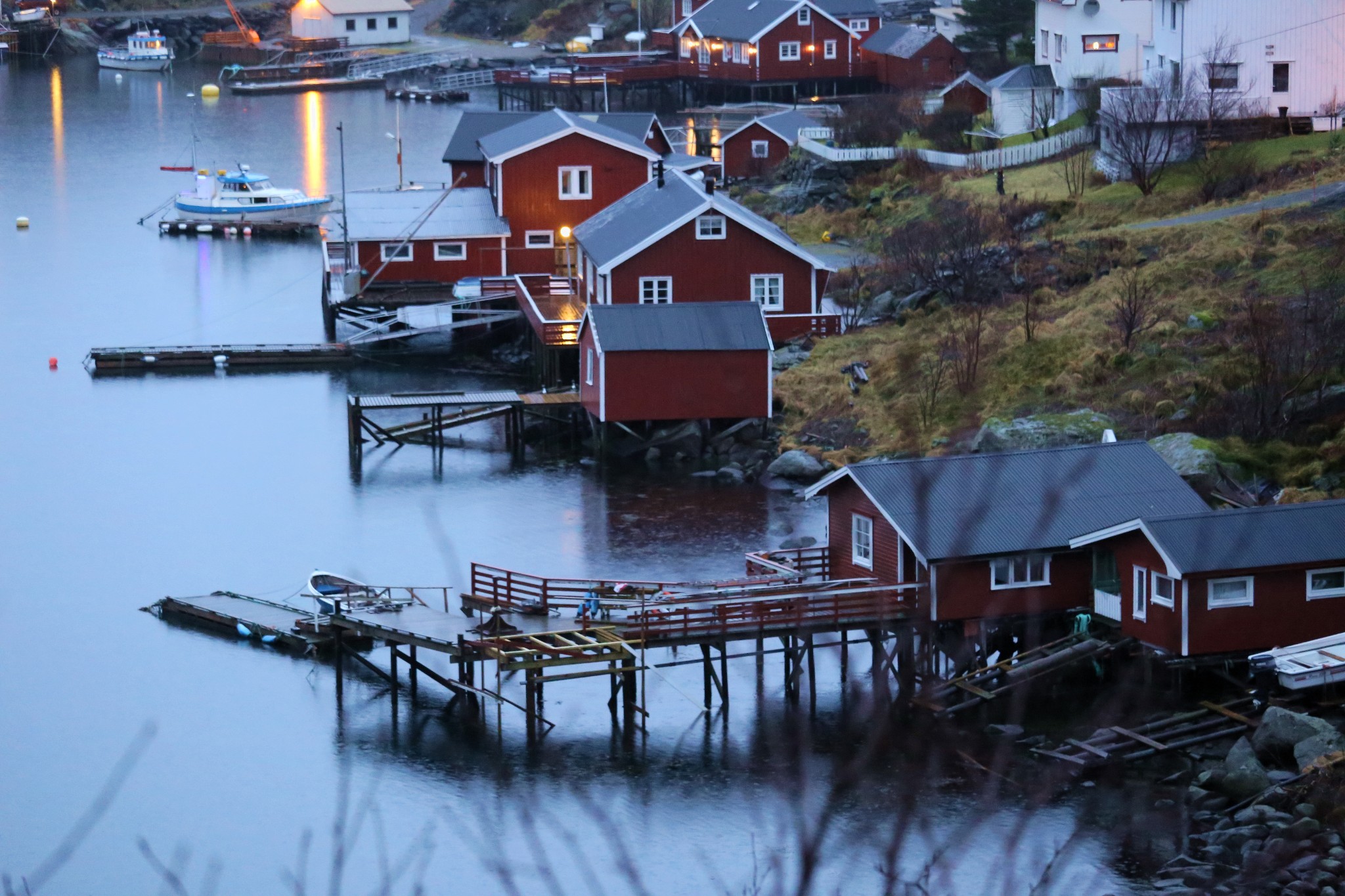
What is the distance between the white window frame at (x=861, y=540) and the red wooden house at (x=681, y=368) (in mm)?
12280

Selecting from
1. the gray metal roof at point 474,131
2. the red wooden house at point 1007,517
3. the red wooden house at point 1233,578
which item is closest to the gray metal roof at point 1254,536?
the red wooden house at point 1233,578

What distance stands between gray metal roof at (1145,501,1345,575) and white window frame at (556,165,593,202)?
107 ft

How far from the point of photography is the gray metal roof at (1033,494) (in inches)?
1054

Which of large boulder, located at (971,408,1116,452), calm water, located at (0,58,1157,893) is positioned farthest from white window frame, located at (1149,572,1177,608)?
large boulder, located at (971,408,1116,452)

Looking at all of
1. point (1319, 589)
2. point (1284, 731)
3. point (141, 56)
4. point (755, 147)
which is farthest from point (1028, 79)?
point (141, 56)

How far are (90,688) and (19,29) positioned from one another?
12115 centimetres

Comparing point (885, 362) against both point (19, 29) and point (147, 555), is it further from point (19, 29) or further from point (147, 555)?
point (19, 29)

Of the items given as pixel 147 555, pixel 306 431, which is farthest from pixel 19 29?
pixel 147 555

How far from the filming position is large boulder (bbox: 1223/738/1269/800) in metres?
22.6

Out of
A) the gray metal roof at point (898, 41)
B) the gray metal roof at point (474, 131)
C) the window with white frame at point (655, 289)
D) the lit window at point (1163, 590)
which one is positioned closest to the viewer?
the lit window at point (1163, 590)

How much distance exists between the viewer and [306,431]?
45094 mm

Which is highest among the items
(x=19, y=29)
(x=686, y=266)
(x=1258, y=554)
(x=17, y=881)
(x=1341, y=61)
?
(x=19, y=29)

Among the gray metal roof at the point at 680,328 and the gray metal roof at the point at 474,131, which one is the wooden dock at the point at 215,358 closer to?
the gray metal roof at the point at 474,131

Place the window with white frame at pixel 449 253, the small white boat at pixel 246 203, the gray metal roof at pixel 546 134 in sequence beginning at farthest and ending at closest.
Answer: the small white boat at pixel 246 203 → the gray metal roof at pixel 546 134 → the window with white frame at pixel 449 253
